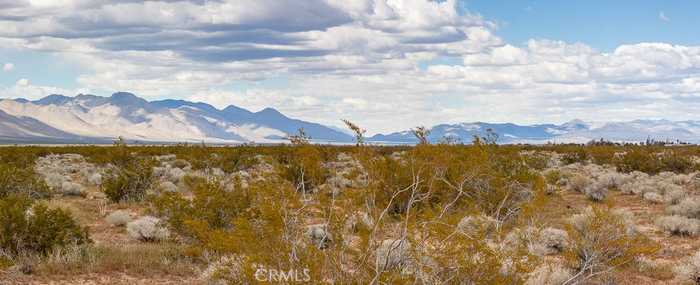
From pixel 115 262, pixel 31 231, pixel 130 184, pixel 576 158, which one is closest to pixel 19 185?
pixel 130 184

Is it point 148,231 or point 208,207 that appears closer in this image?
point 208,207

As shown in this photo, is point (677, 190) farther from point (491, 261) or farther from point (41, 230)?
point (41, 230)

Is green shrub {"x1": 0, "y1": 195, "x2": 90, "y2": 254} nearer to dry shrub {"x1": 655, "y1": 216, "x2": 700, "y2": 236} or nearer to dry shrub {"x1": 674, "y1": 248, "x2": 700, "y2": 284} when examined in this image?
dry shrub {"x1": 674, "y1": 248, "x2": 700, "y2": 284}

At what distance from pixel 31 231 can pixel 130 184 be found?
10049mm

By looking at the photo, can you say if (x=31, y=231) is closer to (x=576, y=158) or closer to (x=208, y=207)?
(x=208, y=207)

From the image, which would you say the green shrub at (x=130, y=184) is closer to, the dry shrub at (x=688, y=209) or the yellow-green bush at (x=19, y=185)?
the yellow-green bush at (x=19, y=185)

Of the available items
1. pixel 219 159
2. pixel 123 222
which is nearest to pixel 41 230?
pixel 123 222

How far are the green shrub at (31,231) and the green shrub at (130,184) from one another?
29.0ft

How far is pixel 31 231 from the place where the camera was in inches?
438

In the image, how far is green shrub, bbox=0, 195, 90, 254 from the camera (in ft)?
36.1

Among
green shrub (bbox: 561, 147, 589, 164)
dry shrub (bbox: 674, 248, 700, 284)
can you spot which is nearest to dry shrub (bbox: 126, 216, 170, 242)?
dry shrub (bbox: 674, 248, 700, 284)

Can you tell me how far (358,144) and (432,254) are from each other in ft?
4.70

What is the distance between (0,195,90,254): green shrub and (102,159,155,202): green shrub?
348 inches

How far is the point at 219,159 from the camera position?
35.6 m
